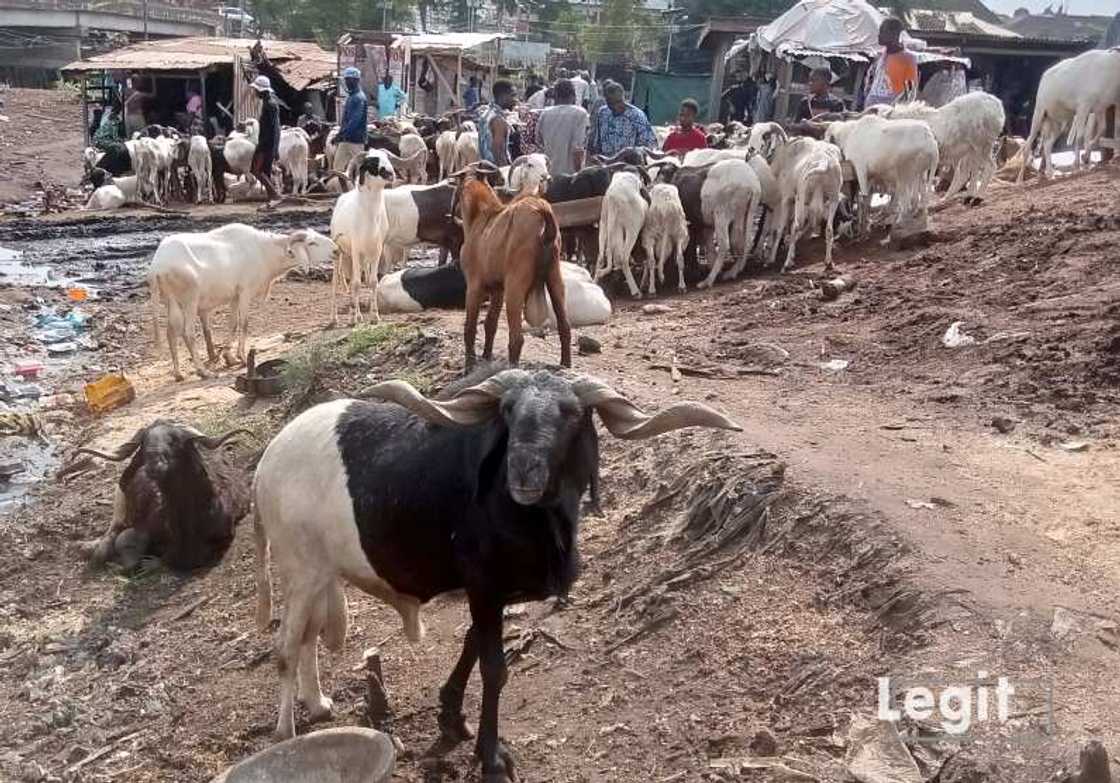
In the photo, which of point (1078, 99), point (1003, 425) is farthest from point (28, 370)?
point (1078, 99)

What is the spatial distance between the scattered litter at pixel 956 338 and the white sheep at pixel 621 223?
157 inches

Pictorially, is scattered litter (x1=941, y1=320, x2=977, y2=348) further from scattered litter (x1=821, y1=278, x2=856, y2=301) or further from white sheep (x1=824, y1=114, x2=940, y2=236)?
white sheep (x1=824, y1=114, x2=940, y2=236)

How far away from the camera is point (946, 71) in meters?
18.9

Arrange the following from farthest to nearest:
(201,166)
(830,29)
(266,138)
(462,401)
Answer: (201,166) → (266,138) → (830,29) → (462,401)

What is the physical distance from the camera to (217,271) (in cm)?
1016

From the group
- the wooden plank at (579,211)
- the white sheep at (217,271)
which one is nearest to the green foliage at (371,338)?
the white sheep at (217,271)

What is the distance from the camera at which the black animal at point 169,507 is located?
6953 mm

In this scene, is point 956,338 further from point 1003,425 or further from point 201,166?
point 201,166

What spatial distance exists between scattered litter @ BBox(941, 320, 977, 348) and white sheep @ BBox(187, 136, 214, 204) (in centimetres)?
1714

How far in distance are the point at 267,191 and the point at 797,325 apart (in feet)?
46.1

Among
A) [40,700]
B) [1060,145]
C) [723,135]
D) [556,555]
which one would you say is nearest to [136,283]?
[723,135]

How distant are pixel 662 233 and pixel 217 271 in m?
4.56

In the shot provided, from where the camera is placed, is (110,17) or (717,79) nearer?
(717,79)

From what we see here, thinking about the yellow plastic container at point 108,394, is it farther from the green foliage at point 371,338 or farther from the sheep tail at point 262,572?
the sheep tail at point 262,572
